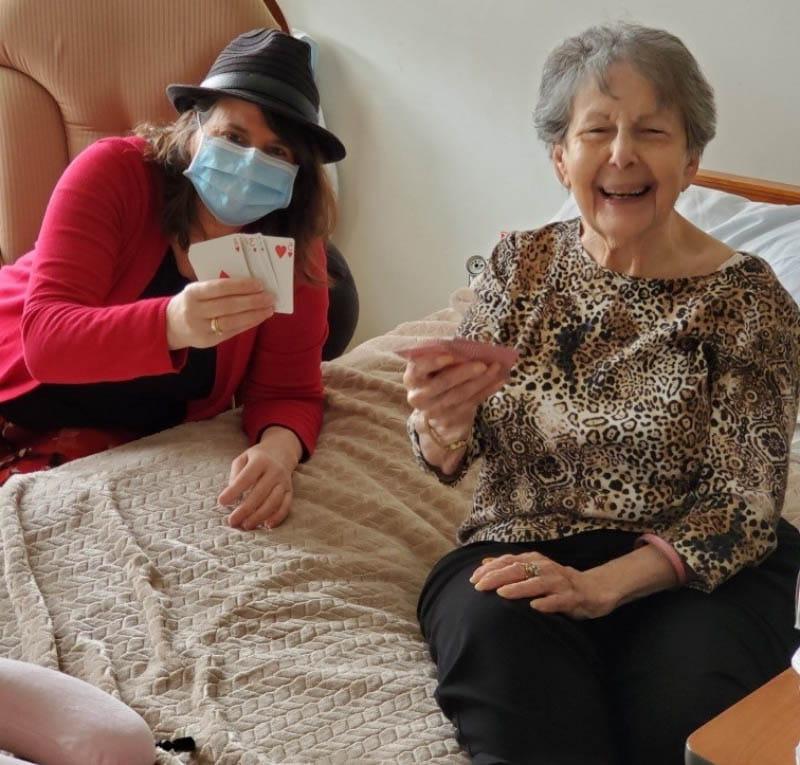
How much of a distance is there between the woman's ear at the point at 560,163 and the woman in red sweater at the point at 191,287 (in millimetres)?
469

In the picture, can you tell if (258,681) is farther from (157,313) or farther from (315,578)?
(157,313)

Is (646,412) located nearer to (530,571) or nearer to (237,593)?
(530,571)

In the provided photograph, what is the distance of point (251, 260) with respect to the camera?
5.57ft

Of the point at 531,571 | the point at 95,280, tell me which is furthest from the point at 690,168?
the point at 95,280

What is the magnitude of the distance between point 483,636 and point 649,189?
25.3 inches

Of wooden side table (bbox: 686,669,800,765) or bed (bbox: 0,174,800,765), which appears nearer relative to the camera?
wooden side table (bbox: 686,669,800,765)

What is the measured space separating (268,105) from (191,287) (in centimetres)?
36

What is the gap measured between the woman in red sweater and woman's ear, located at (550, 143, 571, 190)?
47 centimetres

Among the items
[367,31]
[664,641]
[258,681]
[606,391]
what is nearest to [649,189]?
[606,391]

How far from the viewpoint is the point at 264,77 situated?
6.13 feet

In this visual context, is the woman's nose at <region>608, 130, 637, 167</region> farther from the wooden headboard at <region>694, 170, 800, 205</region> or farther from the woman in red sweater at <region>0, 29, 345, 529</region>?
the wooden headboard at <region>694, 170, 800, 205</region>

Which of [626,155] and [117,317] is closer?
[626,155]

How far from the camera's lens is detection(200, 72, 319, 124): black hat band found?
1854mm

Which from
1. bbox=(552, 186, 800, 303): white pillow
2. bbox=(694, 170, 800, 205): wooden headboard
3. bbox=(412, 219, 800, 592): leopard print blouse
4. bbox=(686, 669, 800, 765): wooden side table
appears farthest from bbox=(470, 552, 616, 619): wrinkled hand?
bbox=(694, 170, 800, 205): wooden headboard
